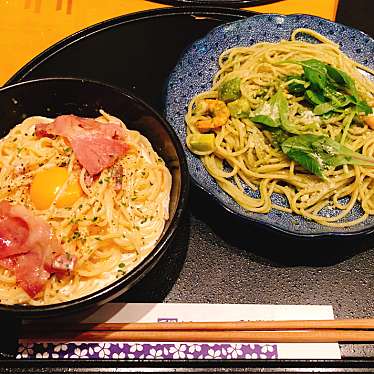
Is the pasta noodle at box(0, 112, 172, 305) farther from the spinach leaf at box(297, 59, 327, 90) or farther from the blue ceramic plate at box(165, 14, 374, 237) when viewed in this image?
the spinach leaf at box(297, 59, 327, 90)

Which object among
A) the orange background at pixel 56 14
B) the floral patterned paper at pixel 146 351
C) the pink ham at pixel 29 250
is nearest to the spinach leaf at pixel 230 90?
the orange background at pixel 56 14

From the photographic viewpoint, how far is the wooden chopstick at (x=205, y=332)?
2021 millimetres

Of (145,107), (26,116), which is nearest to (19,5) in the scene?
(26,116)

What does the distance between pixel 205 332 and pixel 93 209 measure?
65 centimetres

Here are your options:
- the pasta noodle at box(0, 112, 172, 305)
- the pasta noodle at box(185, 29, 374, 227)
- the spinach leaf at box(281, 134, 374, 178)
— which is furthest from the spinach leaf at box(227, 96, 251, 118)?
the pasta noodle at box(0, 112, 172, 305)

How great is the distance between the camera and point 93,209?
2156mm

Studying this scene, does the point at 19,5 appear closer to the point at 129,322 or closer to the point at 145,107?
the point at 145,107

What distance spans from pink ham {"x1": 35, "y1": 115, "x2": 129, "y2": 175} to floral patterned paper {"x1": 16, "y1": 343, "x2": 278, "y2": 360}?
0.70 meters

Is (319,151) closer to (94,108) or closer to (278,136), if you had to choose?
(278,136)

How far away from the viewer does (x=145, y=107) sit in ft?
7.79

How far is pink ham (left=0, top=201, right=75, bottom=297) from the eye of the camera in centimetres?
199

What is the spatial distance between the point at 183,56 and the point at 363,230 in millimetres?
1267

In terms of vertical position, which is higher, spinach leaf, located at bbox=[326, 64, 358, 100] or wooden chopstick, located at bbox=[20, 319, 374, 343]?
spinach leaf, located at bbox=[326, 64, 358, 100]

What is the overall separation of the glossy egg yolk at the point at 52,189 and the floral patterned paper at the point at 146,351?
55 centimetres
